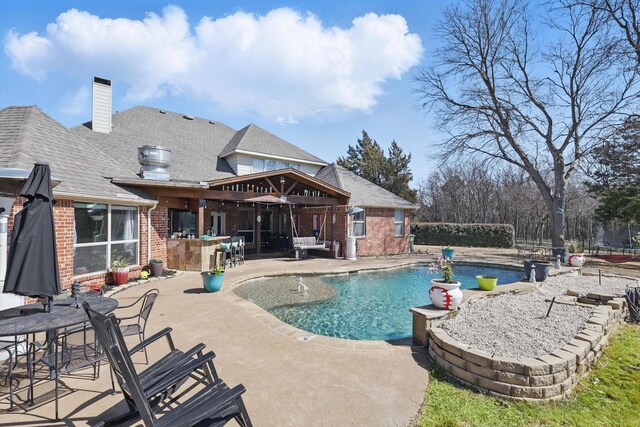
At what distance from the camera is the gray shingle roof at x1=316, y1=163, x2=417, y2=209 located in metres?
17.5

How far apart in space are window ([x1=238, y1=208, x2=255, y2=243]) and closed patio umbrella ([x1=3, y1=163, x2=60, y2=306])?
1433 cm

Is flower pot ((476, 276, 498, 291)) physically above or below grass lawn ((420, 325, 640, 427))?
above

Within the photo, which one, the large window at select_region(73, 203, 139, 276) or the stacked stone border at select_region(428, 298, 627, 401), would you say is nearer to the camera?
the stacked stone border at select_region(428, 298, 627, 401)

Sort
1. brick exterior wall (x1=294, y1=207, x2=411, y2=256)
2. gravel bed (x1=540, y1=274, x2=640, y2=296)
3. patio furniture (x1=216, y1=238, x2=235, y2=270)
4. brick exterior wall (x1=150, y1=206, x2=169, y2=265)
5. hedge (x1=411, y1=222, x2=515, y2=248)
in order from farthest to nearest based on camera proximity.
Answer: hedge (x1=411, y1=222, x2=515, y2=248) → brick exterior wall (x1=294, y1=207, x2=411, y2=256) → patio furniture (x1=216, y1=238, x2=235, y2=270) → brick exterior wall (x1=150, y1=206, x2=169, y2=265) → gravel bed (x1=540, y1=274, x2=640, y2=296)

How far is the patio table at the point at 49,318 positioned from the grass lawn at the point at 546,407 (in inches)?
145

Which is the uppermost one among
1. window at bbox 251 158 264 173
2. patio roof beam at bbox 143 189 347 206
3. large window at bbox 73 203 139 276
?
window at bbox 251 158 264 173

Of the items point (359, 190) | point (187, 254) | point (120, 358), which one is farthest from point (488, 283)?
point (359, 190)

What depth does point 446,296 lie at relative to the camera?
5.70 metres

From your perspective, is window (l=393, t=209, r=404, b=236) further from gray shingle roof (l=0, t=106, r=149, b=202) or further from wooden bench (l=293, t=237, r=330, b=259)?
gray shingle roof (l=0, t=106, r=149, b=202)

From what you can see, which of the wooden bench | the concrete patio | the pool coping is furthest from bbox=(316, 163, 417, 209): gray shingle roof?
the concrete patio

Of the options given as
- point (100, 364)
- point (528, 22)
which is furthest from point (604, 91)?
point (100, 364)

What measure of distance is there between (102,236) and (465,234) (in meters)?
22.8

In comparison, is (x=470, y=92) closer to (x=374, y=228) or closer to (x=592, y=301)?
(x=374, y=228)

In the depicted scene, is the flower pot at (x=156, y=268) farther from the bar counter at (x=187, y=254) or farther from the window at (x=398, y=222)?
the window at (x=398, y=222)
